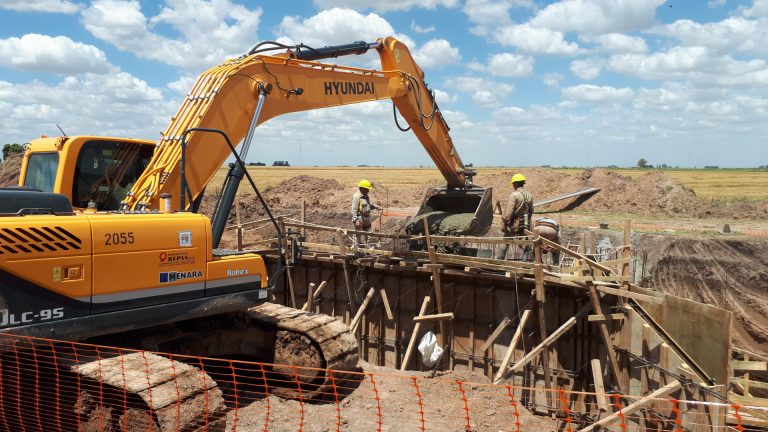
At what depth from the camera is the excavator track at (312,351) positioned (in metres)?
7.63

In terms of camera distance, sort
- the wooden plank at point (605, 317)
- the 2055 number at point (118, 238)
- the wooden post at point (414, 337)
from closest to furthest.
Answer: the 2055 number at point (118, 238) → the wooden plank at point (605, 317) → the wooden post at point (414, 337)

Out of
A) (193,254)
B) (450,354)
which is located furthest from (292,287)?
(193,254)

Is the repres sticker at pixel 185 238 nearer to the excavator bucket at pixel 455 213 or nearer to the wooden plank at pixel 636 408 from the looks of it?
the wooden plank at pixel 636 408

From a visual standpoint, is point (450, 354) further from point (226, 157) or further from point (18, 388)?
point (18, 388)

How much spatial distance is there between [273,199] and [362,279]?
2088 cm

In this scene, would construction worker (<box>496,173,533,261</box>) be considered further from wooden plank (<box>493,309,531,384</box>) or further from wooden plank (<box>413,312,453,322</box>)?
wooden plank (<box>493,309,531,384</box>)

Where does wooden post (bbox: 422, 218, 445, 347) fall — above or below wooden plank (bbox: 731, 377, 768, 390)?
above

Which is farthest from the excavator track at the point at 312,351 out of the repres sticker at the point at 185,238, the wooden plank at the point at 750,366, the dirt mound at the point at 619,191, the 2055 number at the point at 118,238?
the dirt mound at the point at 619,191

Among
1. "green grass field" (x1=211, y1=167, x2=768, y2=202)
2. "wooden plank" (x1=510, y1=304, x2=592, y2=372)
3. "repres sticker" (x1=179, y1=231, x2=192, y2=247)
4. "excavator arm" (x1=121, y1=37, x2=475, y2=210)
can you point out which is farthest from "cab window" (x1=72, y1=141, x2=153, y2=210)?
"wooden plank" (x1=510, y1=304, x2=592, y2=372)

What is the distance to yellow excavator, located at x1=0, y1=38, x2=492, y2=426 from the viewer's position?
5.54 m

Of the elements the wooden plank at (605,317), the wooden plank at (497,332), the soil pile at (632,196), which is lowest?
the wooden plank at (497,332)

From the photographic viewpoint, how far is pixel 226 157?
7.39m

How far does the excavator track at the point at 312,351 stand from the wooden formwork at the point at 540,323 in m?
0.81

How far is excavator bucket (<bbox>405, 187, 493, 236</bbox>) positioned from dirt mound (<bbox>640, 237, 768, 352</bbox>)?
738 centimetres
